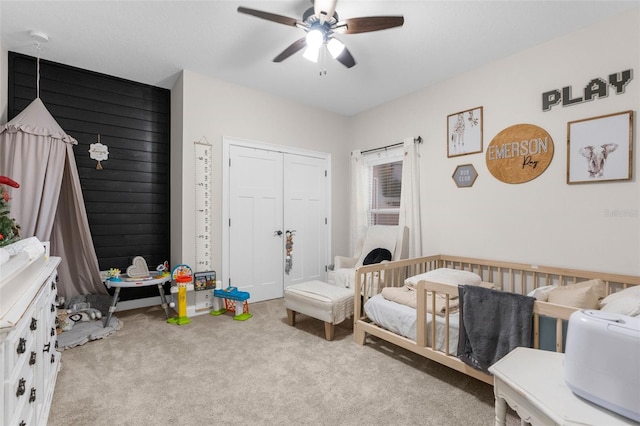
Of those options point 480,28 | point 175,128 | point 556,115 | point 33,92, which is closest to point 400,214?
point 556,115

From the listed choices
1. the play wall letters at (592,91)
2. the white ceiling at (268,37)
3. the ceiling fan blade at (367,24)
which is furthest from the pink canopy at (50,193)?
the play wall letters at (592,91)

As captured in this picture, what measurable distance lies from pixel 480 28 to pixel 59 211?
4286mm

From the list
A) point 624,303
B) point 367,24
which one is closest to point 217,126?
point 367,24

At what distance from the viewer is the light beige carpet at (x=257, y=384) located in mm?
1637

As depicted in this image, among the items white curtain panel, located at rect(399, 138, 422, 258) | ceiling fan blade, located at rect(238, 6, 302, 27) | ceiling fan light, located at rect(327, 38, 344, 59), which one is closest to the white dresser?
ceiling fan blade, located at rect(238, 6, 302, 27)

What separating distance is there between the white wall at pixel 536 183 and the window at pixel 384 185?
448 millimetres

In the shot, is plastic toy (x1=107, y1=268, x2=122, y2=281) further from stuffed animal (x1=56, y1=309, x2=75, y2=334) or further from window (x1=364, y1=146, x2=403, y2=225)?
window (x1=364, y1=146, x2=403, y2=225)

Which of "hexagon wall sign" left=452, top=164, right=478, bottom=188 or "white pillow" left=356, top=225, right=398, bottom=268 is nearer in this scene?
"hexagon wall sign" left=452, top=164, right=478, bottom=188

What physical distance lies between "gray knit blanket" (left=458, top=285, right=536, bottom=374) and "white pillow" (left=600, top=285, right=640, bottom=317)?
0.38 meters

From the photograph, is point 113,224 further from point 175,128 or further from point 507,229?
Result: point 507,229

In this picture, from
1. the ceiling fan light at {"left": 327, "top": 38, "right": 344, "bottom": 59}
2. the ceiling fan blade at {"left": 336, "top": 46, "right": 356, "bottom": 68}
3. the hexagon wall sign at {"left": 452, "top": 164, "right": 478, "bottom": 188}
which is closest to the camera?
the ceiling fan light at {"left": 327, "top": 38, "right": 344, "bottom": 59}

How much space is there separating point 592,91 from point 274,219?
11.2 ft

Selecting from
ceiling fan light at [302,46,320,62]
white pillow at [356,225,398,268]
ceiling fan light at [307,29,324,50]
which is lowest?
white pillow at [356,225,398,268]

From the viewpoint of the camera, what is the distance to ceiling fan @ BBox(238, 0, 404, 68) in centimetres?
195
